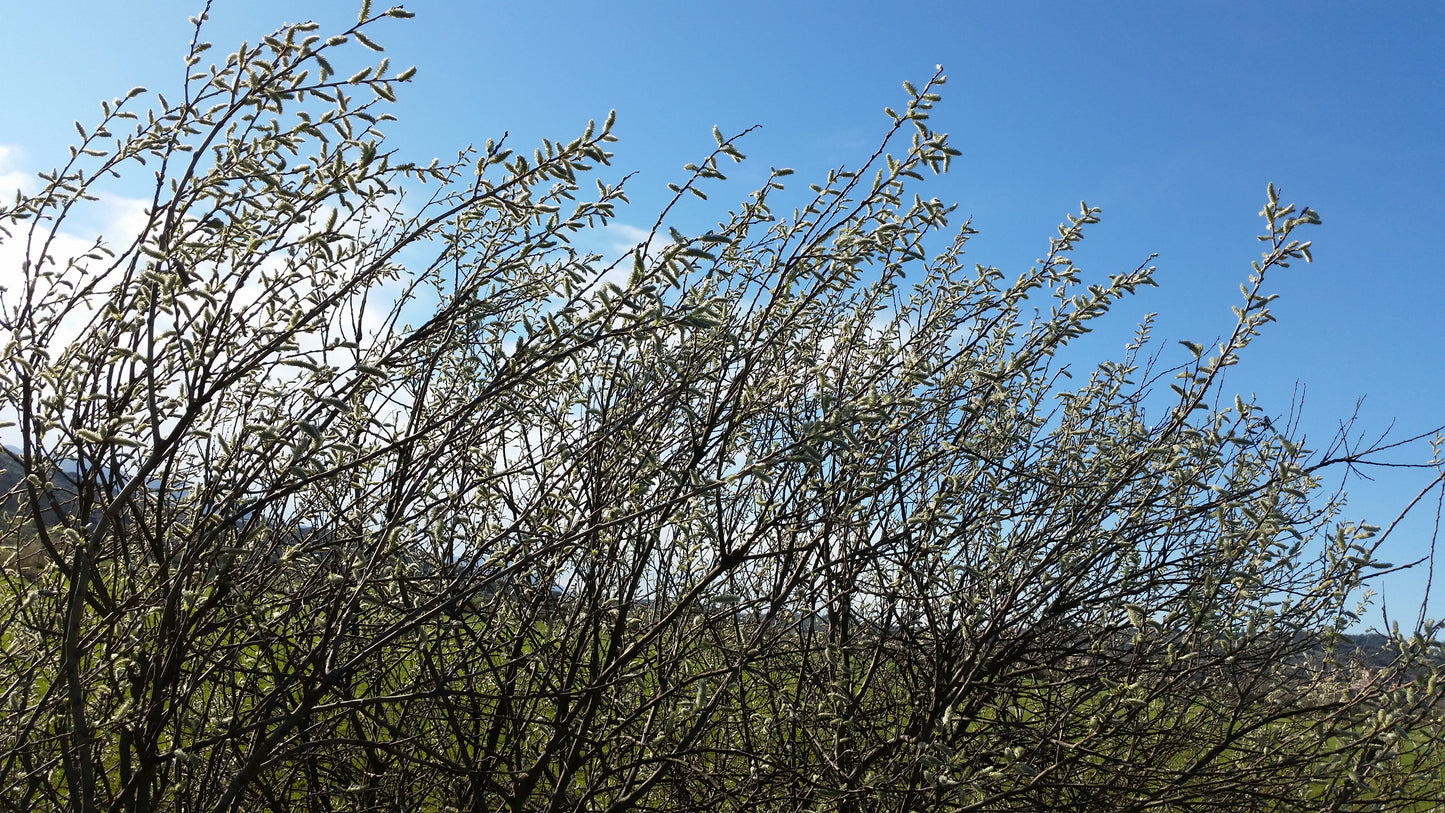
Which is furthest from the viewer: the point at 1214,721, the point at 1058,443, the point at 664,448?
the point at 1214,721

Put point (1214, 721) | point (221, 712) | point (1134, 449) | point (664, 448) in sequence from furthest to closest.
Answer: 1. point (1214, 721)
2. point (1134, 449)
3. point (221, 712)
4. point (664, 448)

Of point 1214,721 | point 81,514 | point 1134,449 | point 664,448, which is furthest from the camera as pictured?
point 1214,721

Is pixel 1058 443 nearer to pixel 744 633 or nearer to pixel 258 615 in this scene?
pixel 744 633

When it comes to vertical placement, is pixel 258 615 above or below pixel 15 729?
above

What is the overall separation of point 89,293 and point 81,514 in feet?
1.91

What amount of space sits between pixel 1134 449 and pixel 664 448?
1.75 meters

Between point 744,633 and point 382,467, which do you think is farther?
point 744,633

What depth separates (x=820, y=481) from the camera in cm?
300

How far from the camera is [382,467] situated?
9.75 ft

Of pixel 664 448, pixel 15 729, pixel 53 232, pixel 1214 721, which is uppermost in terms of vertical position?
pixel 53 232

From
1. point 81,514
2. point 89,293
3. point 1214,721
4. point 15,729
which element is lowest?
point 1214,721

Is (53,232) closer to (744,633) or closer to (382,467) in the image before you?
(382,467)

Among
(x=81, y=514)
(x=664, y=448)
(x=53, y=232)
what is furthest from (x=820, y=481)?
(x=53, y=232)

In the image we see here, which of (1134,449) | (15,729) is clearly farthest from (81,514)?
(1134,449)
